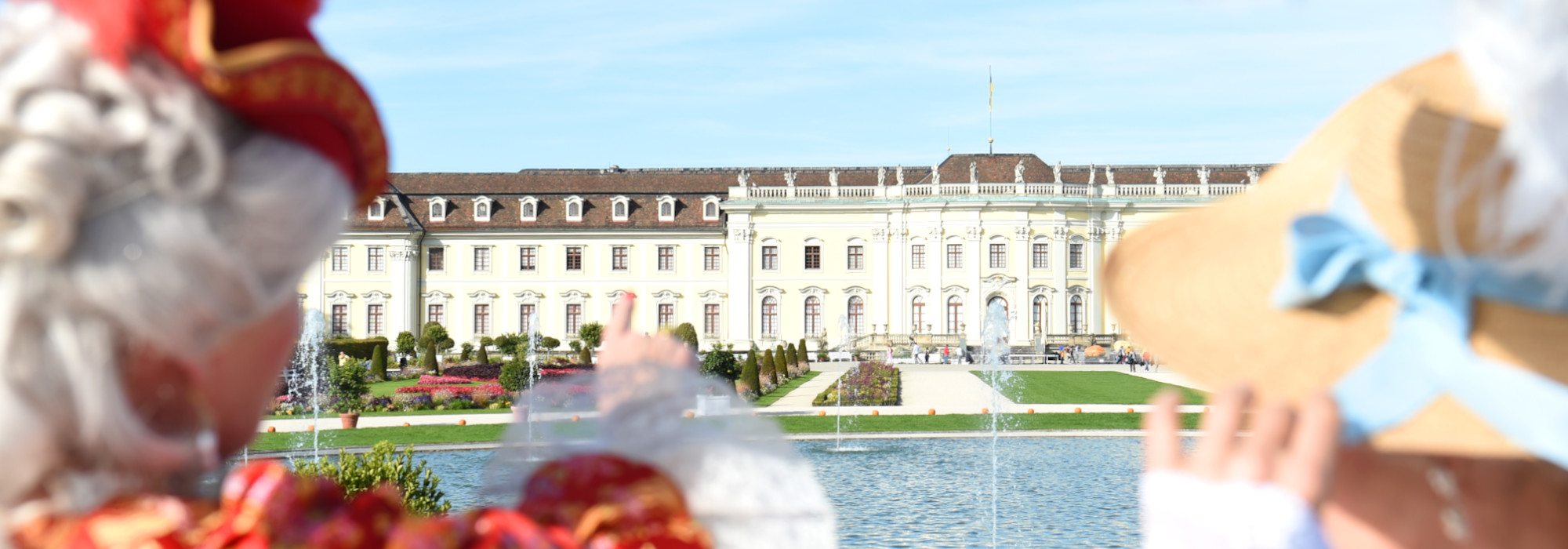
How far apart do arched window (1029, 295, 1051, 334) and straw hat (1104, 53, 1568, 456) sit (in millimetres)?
41757

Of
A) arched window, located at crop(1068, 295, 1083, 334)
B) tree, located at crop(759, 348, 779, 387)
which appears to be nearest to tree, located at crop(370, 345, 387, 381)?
tree, located at crop(759, 348, 779, 387)

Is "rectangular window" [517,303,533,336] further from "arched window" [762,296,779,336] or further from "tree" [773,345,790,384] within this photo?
"tree" [773,345,790,384]

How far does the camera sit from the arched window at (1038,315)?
42.2 meters

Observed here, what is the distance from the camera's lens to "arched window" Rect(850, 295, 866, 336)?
43438 mm

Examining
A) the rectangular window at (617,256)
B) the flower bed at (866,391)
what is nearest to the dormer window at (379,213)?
the rectangular window at (617,256)

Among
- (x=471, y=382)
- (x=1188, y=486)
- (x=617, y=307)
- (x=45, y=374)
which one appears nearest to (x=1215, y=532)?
(x=1188, y=486)

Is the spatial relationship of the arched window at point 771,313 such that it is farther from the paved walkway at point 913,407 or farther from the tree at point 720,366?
the tree at point 720,366

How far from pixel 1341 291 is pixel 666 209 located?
4384 centimetres

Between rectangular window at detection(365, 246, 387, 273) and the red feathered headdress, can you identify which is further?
rectangular window at detection(365, 246, 387, 273)

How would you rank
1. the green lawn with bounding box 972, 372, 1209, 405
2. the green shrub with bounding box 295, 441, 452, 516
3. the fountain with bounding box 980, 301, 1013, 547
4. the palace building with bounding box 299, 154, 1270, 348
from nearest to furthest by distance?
the green shrub with bounding box 295, 441, 452, 516 → the fountain with bounding box 980, 301, 1013, 547 → the green lawn with bounding box 972, 372, 1209, 405 → the palace building with bounding box 299, 154, 1270, 348

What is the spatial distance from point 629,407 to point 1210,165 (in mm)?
49290

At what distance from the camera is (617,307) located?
1.19 m

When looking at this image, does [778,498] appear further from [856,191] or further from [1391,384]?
[856,191]

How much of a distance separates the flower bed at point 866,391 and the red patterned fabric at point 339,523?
14.6 metres
